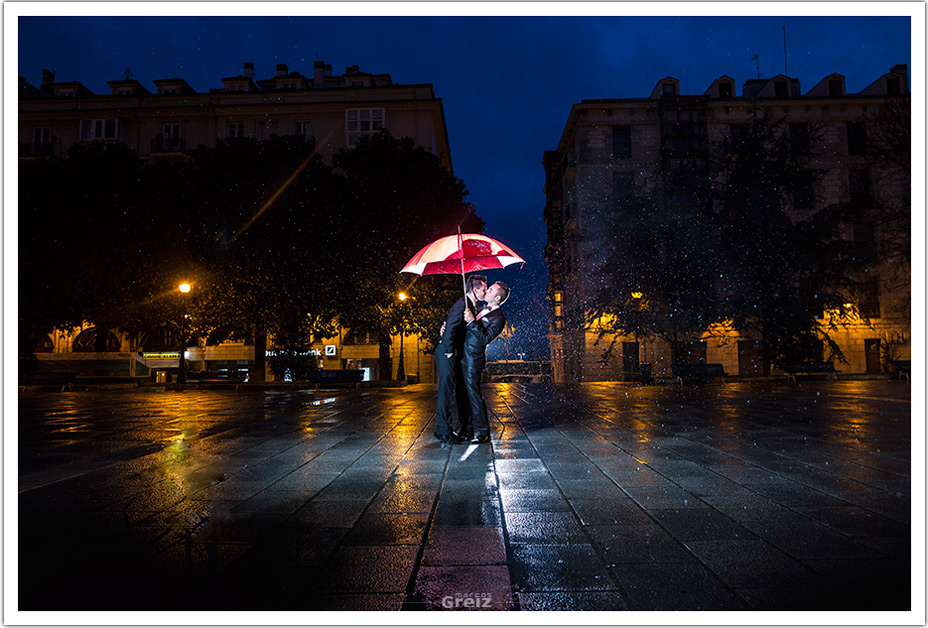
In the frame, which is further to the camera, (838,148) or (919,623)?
(838,148)

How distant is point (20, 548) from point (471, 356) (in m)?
4.14

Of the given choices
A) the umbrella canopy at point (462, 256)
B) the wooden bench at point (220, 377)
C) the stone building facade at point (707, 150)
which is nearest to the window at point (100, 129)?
the wooden bench at point (220, 377)

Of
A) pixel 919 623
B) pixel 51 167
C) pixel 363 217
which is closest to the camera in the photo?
pixel 919 623

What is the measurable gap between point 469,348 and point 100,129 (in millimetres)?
41473

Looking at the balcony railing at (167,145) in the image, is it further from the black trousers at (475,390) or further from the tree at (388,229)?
the black trousers at (475,390)

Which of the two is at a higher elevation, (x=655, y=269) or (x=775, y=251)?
(x=775, y=251)

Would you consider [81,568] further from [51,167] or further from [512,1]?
[51,167]

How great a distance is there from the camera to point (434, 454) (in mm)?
5434

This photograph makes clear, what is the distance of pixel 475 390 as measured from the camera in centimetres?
614

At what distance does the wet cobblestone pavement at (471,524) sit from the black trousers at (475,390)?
391 millimetres

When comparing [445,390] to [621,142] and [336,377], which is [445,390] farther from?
[621,142]

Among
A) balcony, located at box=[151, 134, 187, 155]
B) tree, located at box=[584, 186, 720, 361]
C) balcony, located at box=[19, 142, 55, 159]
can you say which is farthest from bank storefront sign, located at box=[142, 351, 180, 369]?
tree, located at box=[584, 186, 720, 361]

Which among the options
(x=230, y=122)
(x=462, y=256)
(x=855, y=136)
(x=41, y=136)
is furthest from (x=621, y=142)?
(x=41, y=136)

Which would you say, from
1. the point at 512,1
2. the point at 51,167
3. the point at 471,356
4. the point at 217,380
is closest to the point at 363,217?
the point at 217,380
